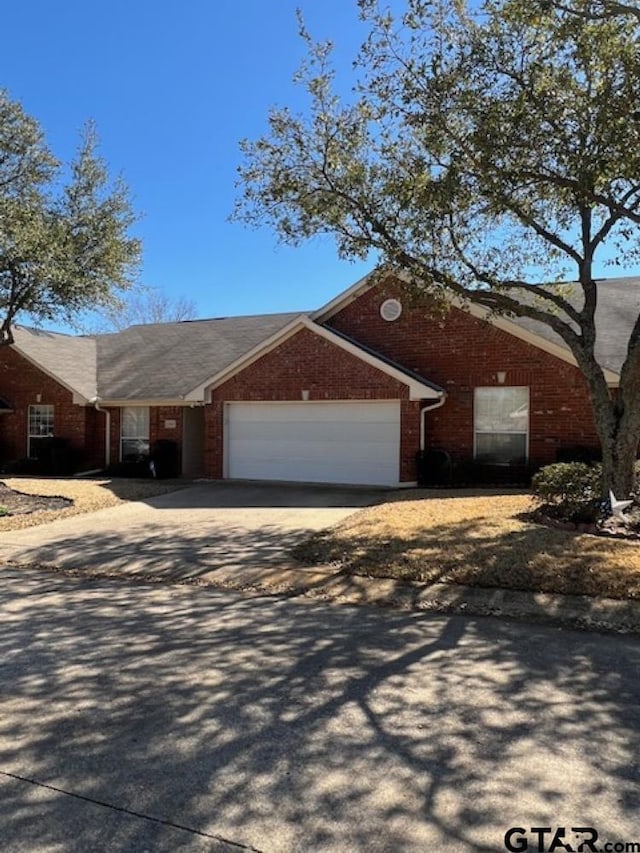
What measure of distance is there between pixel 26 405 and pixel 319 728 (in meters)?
20.4

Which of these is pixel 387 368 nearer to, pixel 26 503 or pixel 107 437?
pixel 26 503


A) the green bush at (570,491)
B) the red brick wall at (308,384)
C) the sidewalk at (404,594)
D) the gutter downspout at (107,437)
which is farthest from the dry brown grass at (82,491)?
the green bush at (570,491)

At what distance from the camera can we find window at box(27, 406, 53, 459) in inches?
854

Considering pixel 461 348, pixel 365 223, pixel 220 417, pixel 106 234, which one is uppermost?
pixel 106 234

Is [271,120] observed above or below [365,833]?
above

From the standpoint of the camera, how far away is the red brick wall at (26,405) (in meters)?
21.1

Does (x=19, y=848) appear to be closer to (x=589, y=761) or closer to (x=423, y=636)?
(x=589, y=761)

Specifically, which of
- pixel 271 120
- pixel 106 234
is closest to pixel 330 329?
pixel 106 234

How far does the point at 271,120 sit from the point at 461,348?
25.1 ft

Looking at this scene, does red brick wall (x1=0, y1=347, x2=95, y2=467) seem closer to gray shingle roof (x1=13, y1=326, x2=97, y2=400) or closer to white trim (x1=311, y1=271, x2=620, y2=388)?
gray shingle roof (x1=13, y1=326, x2=97, y2=400)

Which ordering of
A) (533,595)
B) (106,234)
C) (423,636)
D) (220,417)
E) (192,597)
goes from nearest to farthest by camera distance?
1. (423,636)
2. (533,595)
3. (192,597)
4. (106,234)
5. (220,417)

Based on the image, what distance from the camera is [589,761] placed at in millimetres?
3645

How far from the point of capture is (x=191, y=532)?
1116cm

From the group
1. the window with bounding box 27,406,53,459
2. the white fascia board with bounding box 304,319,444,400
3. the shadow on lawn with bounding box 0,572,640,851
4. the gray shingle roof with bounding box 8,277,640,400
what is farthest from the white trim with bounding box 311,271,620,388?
the window with bounding box 27,406,53,459
